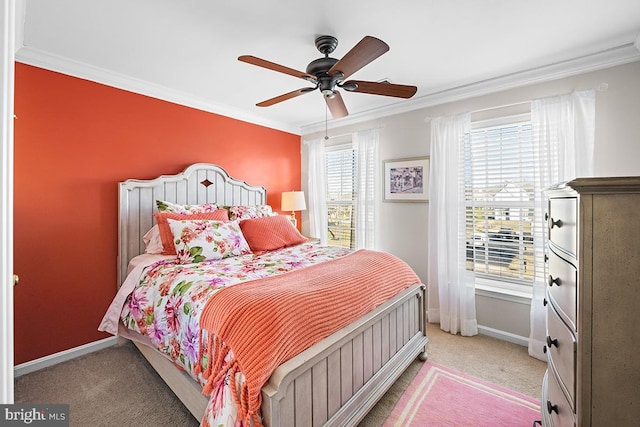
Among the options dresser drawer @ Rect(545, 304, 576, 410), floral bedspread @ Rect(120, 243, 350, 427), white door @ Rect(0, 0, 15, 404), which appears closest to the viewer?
white door @ Rect(0, 0, 15, 404)

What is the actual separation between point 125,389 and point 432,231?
3013 mm

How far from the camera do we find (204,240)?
235 centimetres

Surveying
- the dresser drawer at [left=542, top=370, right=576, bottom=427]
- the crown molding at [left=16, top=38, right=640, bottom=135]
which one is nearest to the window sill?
the dresser drawer at [left=542, top=370, right=576, bottom=427]

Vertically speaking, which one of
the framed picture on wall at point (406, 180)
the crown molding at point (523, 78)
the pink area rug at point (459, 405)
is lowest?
the pink area rug at point (459, 405)

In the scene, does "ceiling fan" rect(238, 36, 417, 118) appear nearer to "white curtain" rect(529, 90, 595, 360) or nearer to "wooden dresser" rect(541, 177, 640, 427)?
"wooden dresser" rect(541, 177, 640, 427)

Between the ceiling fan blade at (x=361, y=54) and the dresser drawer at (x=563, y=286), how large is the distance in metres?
1.33

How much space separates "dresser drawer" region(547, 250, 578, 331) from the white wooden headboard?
10.1 feet

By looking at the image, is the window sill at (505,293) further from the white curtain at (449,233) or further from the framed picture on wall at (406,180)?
the framed picture on wall at (406,180)

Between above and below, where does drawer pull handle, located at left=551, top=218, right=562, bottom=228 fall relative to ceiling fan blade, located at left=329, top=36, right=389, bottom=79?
below

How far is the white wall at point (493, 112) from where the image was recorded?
2.19 m

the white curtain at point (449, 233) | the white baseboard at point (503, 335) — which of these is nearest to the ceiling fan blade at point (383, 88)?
the white curtain at point (449, 233)

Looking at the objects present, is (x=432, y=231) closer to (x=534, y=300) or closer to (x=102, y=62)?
(x=534, y=300)

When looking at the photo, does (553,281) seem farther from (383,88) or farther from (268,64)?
(268,64)

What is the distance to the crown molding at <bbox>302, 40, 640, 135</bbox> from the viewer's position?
218cm
